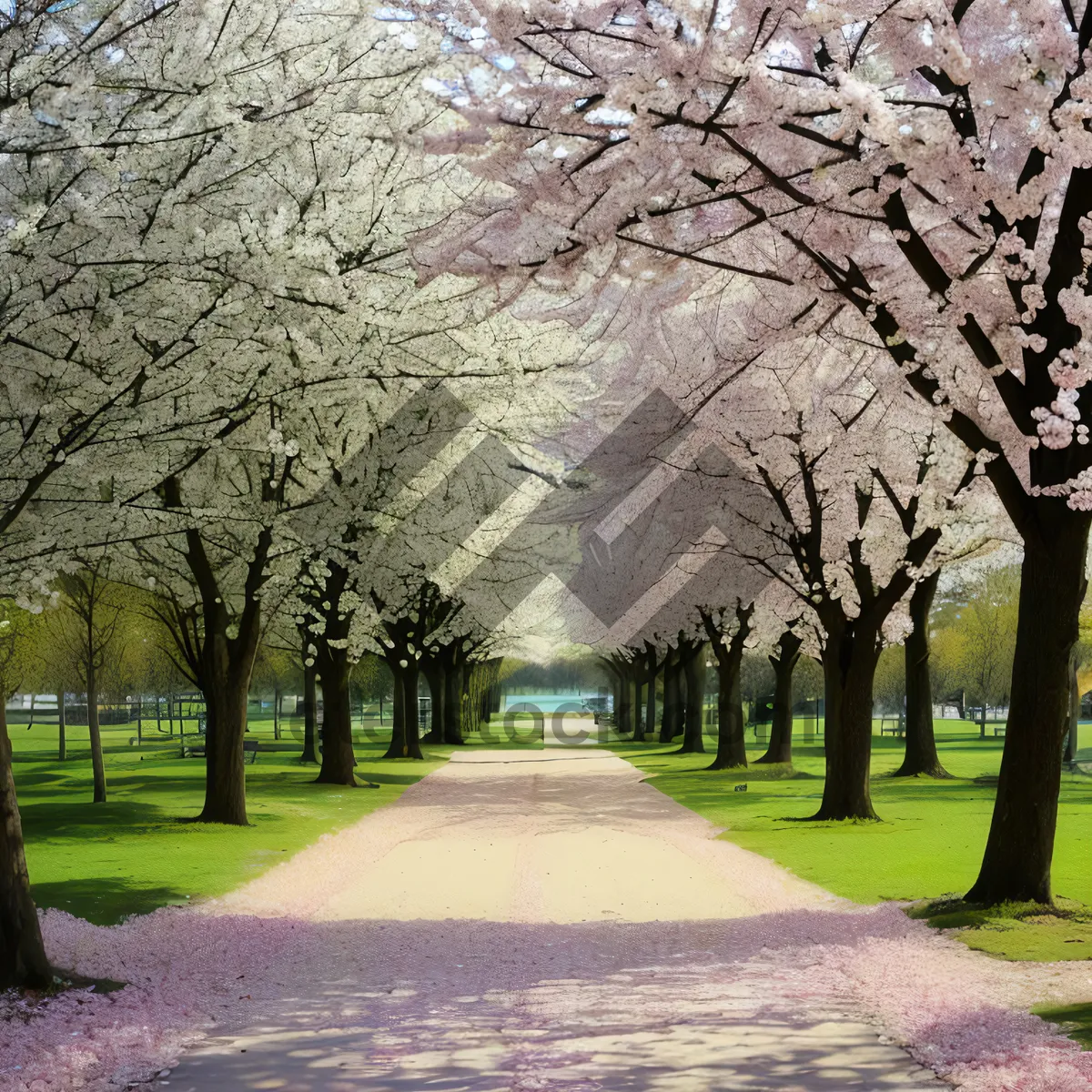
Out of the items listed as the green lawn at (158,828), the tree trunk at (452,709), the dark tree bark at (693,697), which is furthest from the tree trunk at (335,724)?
the tree trunk at (452,709)

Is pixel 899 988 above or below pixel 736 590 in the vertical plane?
below

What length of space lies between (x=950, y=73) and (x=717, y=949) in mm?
6598

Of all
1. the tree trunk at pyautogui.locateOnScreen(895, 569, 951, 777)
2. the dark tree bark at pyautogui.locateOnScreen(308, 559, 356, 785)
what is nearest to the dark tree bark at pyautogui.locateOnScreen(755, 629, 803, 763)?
the tree trunk at pyautogui.locateOnScreen(895, 569, 951, 777)

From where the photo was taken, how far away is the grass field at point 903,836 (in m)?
10.0

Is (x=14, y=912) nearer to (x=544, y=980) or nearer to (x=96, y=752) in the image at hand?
(x=544, y=980)

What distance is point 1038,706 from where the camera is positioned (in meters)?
10.4

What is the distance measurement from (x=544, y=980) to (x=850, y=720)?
12.3 metres

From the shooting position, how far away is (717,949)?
9797mm

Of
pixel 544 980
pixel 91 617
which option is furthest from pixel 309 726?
pixel 544 980

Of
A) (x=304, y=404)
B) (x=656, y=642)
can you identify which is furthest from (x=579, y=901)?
(x=656, y=642)

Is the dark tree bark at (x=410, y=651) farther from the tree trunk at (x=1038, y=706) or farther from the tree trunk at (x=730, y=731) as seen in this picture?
the tree trunk at (x=1038, y=706)

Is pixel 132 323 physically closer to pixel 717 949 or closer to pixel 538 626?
pixel 717 949

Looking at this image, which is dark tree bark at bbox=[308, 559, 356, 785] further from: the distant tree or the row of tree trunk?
the row of tree trunk

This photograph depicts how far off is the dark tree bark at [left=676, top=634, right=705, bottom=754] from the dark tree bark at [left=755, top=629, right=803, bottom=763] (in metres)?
6.04
